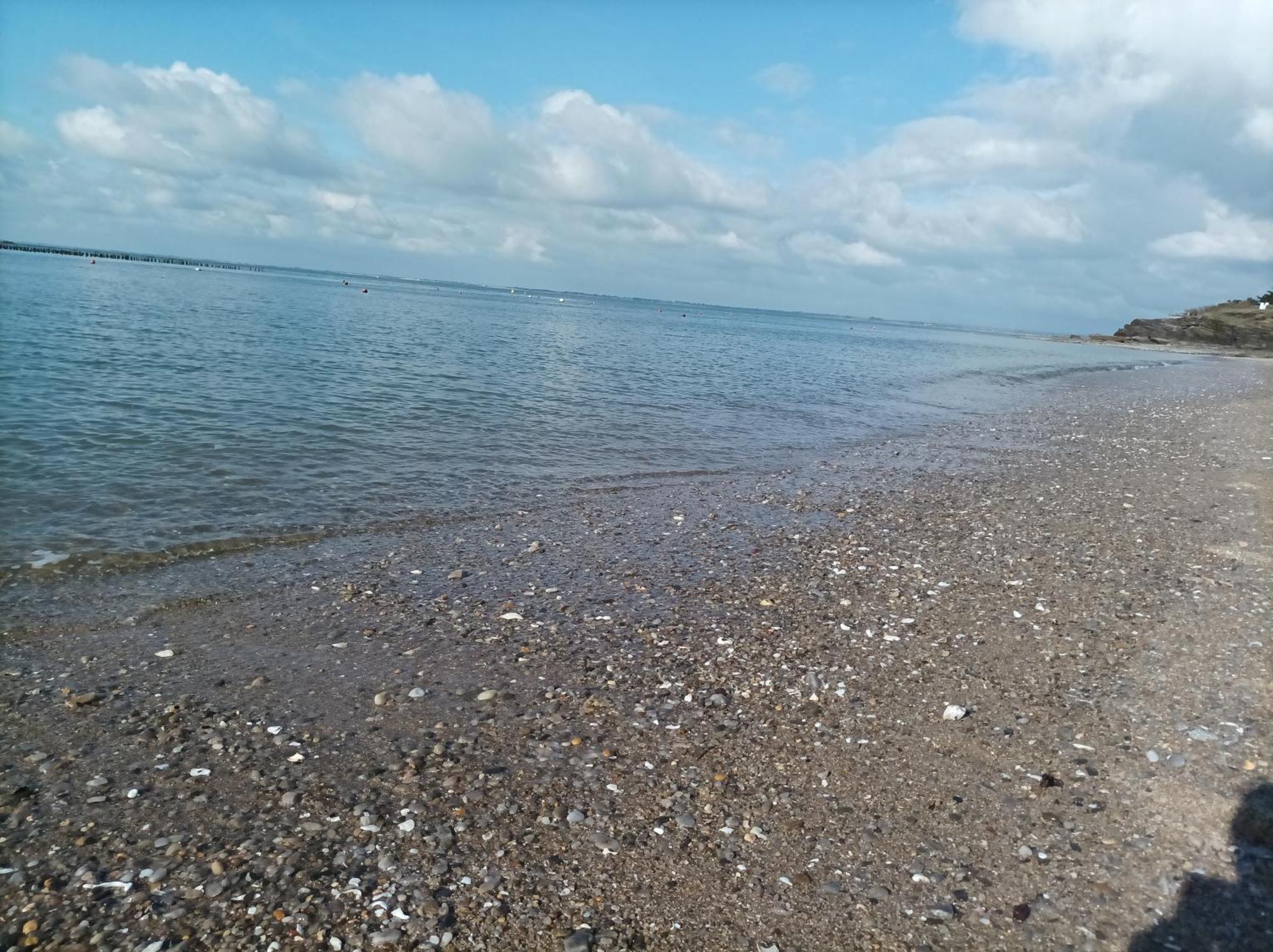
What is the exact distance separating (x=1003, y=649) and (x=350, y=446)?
662 inches

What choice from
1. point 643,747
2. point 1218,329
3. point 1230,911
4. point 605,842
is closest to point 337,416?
point 643,747

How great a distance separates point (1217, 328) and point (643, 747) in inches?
5888

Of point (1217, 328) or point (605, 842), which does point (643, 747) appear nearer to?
point (605, 842)

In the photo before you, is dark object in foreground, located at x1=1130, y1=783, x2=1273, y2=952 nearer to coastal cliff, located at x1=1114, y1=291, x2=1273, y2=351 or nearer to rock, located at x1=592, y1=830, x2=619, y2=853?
rock, located at x1=592, y1=830, x2=619, y2=853

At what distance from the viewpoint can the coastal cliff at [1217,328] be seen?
112000 mm

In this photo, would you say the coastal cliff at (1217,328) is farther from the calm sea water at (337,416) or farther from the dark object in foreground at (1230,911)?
the dark object in foreground at (1230,911)

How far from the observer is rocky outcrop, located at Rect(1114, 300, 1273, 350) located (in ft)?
367

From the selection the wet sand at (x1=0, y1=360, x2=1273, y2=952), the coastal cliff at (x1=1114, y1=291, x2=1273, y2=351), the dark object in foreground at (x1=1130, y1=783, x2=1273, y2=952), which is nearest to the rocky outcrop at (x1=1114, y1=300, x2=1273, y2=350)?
the coastal cliff at (x1=1114, y1=291, x2=1273, y2=351)

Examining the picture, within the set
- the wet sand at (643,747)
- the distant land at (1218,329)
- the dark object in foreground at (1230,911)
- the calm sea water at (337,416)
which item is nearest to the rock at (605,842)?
the wet sand at (643,747)

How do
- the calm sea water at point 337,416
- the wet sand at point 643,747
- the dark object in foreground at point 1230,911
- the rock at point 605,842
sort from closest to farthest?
the dark object in foreground at point 1230,911 → the wet sand at point 643,747 → the rock at point 605,842 → the calm sea water at point 337,416

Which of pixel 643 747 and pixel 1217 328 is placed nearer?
pixel 643 747

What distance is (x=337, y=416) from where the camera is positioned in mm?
23656

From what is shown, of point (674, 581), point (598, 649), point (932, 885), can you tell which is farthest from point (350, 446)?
point (932, 885)

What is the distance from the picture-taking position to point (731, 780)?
603cm
